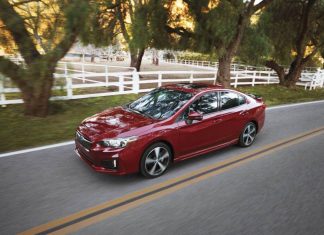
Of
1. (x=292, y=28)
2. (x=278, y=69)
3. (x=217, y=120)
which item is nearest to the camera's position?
(x=217, y=120)

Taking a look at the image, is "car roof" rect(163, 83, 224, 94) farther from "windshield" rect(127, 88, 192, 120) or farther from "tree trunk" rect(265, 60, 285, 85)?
"tree trunk" rect(265, 60, 285, 85)

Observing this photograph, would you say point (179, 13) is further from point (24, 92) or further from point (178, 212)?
point (178, 212)

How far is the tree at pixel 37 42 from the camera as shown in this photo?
8.54 meters

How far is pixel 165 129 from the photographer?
575 cm

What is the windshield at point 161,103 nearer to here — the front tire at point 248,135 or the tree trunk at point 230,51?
the front tire at point 248,135

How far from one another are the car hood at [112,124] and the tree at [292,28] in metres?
17.8

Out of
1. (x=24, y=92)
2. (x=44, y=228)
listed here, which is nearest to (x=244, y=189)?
(x=44, y=228)

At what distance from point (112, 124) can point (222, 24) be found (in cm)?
1125

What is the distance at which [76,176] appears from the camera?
5.70 meters

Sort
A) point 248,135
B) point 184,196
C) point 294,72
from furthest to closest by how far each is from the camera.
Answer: point 294,72, point 248,135, point 184,196

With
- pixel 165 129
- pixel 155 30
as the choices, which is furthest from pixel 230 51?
pixel 165 129

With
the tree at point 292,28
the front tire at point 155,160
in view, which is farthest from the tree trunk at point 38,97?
the tree at point 292,28

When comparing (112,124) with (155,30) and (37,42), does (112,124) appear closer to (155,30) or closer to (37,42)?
(37,42)

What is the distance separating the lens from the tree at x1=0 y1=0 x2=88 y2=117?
854cm
